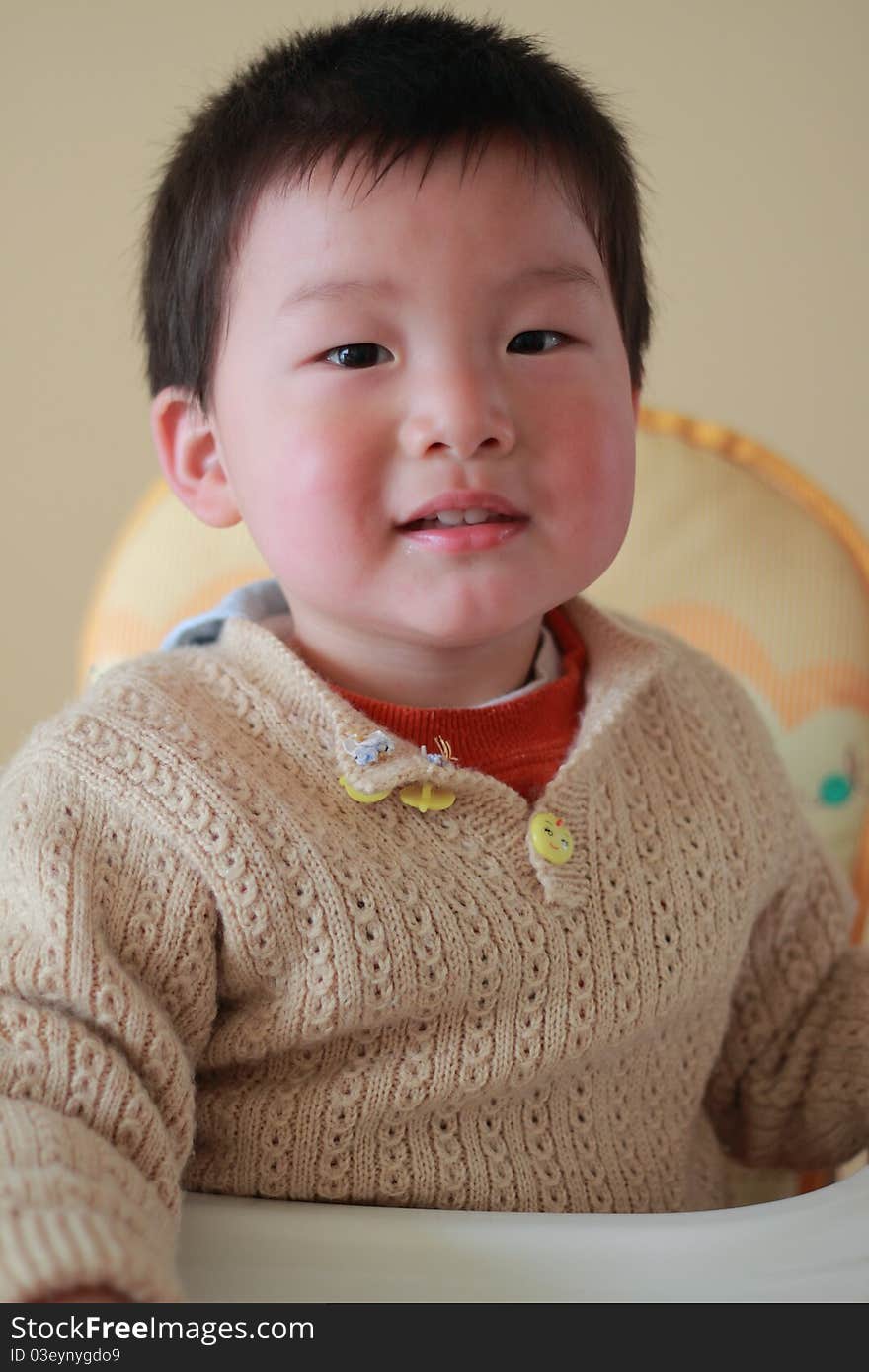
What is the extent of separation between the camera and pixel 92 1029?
0.55 metres

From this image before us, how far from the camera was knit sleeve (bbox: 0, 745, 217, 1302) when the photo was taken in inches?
17.2

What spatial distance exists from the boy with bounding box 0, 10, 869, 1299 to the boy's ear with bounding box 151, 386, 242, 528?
0.01 metres

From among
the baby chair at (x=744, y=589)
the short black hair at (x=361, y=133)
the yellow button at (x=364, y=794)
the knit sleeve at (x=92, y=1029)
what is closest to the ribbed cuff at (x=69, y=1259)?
the knit sleeve at (x=92, y=1029)

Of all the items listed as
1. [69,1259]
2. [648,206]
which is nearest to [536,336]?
[69,1259]

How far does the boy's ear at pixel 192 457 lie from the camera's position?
0.77 m

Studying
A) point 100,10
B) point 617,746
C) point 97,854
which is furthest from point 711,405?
point 97,854

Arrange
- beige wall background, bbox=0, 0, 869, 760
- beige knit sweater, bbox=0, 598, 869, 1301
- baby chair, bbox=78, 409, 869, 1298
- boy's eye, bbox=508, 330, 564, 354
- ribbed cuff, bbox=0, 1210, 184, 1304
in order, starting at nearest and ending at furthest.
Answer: ribbed cuff, bbox=0, 1210, 184, 1304 < beige knit sweater, bbox=0, 598, 869, 1301 < boy's eye, bbox=508, 330, 564, 354 < baby chair, bbox=78, 409, 869, 1298 < beige wall background, bbox=0, 0, 869, 760

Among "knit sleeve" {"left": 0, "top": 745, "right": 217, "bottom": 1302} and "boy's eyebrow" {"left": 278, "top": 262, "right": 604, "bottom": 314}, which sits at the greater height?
"boy's eyebrow" {"left": 278, "top": 262, "right": 604, "bottom": 314}

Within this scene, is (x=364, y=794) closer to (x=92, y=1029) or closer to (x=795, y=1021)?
(x=92, y=1029)

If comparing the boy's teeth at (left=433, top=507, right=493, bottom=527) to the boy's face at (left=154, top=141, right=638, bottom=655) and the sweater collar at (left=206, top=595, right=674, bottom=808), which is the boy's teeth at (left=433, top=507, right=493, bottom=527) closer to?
the boy's face at (left=154, top=141, right=638, bottom=655)

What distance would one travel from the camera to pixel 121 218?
4.94 feet

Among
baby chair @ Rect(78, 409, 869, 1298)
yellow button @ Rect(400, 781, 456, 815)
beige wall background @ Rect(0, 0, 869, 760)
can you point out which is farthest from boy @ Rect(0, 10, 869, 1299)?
beige wall background @ Rect(0, 0, 869, 760)

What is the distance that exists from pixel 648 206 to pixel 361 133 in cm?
81
